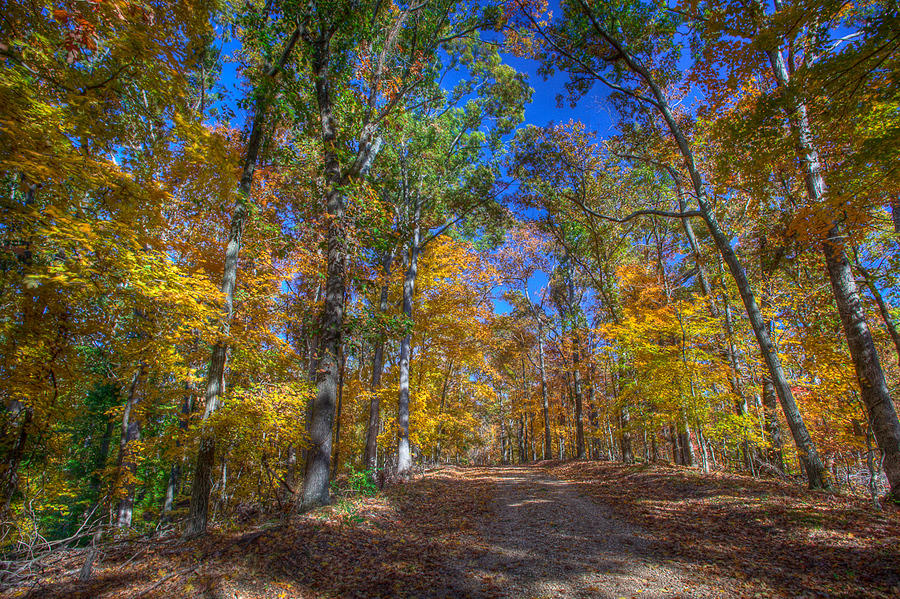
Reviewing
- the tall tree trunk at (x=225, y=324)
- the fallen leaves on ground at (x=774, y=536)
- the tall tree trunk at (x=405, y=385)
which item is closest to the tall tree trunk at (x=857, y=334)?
the fallen leaves on ground at (x=774, y=536)

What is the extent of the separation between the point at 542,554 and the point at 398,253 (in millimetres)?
10133

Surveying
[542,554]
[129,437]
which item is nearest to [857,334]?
[542,554]

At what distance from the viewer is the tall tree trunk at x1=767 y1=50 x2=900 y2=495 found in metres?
5.12

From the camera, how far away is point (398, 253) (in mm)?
12477

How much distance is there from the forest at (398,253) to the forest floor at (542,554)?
0.08 m

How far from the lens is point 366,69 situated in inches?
318

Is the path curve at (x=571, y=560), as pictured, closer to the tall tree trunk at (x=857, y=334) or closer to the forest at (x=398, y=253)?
the forest at (x=398, y=253)

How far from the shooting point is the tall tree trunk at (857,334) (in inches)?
202

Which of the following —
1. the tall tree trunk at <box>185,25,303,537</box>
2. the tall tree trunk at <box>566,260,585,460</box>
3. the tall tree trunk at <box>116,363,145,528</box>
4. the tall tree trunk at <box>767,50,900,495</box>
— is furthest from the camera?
the tall tree trunk at <box>566,260,585,460</box>

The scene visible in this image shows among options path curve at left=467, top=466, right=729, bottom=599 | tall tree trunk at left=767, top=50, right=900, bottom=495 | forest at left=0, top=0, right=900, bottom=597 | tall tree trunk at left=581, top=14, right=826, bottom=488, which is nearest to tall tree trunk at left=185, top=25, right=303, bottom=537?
forest at left=0, top=0, right=900, bottom=597

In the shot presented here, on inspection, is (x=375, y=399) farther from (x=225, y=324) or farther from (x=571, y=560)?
(x=571, y=560)

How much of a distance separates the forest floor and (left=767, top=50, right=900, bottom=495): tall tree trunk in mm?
1123

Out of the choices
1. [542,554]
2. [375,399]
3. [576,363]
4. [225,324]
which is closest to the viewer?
[542,554]

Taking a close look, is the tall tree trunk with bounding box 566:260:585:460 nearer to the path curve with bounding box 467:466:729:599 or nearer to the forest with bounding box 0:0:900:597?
the forest with bounding box 0:0:900:597
